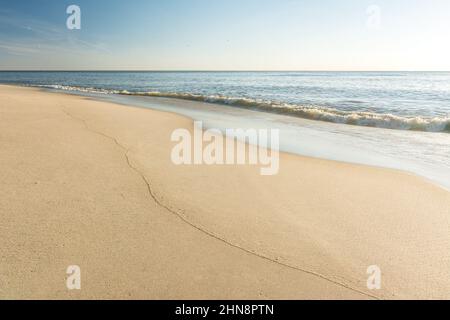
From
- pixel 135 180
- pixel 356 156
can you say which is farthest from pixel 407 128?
pixel 135 180

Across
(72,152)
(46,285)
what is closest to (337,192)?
(46,285)

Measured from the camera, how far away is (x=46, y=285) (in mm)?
2551

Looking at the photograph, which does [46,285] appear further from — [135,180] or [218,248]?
[135,180]

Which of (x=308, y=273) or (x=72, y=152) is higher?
(x=72, y=152)

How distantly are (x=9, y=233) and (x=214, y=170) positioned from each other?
332cm

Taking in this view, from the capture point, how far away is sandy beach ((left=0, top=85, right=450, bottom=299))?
2699 millimetres

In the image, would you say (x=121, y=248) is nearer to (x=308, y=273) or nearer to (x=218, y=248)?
(x=218, y=248)

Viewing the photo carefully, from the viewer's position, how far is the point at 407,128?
42.4 feet

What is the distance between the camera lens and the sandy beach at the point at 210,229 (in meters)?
2.70

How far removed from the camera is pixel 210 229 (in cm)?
360
